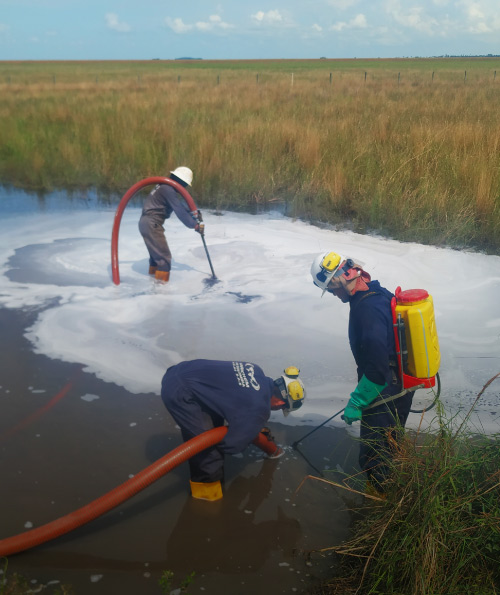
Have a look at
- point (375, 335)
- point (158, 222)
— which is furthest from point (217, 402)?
point (158, 222)

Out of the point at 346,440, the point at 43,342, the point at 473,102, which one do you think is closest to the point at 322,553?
the point at 346,440

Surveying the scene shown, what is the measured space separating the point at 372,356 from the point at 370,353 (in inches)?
0.7

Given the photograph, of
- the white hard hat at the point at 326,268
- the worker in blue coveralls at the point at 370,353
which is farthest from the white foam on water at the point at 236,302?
the white hard hat at the point at 326,268

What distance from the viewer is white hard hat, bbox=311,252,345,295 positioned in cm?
307

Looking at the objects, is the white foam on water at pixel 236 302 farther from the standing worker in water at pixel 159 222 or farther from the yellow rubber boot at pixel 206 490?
the yellow rubber boot at pixel 206 490

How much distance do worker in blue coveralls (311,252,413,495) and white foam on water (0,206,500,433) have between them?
2.74 ft

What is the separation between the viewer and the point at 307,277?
6.57 m

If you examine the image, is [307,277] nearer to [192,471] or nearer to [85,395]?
[85,395]

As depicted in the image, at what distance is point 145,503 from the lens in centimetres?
324

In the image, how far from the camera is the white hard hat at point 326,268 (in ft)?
10.1

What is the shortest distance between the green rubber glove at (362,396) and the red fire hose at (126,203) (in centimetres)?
326

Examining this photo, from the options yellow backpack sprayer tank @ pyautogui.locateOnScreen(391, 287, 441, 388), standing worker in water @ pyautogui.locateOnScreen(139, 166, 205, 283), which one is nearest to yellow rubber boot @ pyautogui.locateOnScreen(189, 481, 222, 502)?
yellow backpack sprayer tank @ pyautogui.locateOnScreen(391, 287, 441, 388)

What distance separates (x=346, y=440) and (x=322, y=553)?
1001 mm

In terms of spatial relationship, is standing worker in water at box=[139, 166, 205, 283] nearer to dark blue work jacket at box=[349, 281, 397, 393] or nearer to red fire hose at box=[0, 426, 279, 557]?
dark blue work jacket at box=[349, 281, 397, 393]
